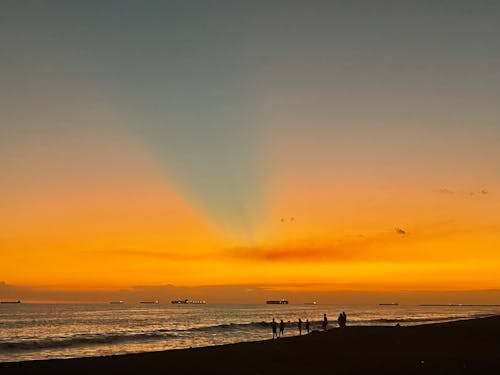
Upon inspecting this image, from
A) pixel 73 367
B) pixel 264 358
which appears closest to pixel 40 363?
pixel 73 367

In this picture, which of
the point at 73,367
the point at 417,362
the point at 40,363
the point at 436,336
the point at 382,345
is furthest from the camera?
the point at 436,336

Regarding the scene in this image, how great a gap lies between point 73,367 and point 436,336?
2687 centimetres

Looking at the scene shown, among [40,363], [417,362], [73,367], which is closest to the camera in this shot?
[417,362]

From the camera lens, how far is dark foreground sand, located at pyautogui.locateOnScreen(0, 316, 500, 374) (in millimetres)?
23266

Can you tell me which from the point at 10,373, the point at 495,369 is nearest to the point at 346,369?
the point at 495,369

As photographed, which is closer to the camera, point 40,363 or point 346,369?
point 346,369

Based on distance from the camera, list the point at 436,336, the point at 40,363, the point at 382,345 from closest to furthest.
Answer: the point at 40,363, the point at 382,345, the point at 436,336

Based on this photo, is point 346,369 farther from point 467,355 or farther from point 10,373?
point 10,373

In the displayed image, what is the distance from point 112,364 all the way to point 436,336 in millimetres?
24754

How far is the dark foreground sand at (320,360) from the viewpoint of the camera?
2327 cm

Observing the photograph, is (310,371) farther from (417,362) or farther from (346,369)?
(417,362)

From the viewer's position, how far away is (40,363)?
97.5ft

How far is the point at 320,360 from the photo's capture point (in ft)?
88.6

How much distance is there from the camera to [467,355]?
27.8m
